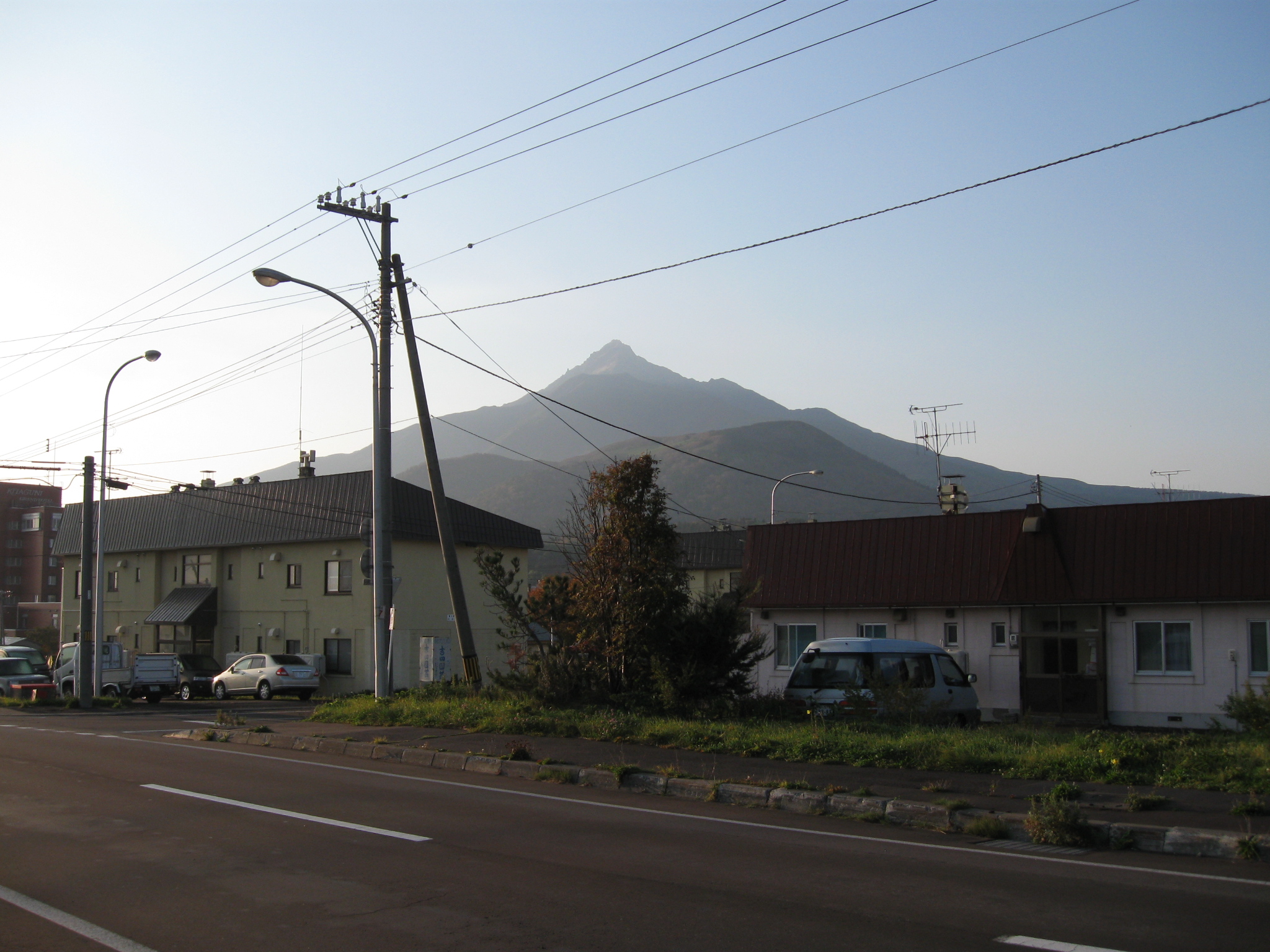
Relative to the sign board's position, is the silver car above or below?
below

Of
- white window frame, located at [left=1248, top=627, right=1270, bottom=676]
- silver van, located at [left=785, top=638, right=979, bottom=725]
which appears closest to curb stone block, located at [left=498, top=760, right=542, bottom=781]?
silver van, located at [left=785, top=638, right=979, bottom=725]

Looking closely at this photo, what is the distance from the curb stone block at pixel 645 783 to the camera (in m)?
11.4

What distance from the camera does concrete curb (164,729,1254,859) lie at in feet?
27.2

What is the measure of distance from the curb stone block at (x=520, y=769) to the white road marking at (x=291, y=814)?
330 cm

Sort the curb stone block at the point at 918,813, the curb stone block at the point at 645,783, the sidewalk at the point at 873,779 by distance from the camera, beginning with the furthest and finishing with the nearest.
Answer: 1. the curb stone block at the point at 645,783
2. the curb stone block at the point at 918,813
3. the sidewalk at the point at 873,779

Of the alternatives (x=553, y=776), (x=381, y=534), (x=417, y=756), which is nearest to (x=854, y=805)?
(x=553, y=776)

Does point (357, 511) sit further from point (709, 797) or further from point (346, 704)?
point (709, 797)

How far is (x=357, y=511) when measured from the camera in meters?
37.2

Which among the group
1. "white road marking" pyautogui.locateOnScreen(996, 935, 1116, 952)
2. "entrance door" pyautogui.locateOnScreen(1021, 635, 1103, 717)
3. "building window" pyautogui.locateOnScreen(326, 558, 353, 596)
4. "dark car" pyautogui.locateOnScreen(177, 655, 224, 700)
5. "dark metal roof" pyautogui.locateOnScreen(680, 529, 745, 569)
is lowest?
"dark car" pyautogui.locateOnScreen(177, 655, 224, 700)

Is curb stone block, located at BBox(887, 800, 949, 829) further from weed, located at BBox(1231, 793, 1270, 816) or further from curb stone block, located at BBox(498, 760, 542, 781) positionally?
curb stone block, located at BBox(498, 760, 542, 781)

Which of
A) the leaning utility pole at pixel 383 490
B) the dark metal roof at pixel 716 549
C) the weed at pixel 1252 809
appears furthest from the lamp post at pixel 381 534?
the dark metal roof at pixel 716 549

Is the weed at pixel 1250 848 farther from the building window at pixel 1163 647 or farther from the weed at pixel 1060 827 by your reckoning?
the building window at pixel 1163 647

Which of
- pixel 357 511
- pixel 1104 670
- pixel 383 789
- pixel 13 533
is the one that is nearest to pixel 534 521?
pixel 13 533

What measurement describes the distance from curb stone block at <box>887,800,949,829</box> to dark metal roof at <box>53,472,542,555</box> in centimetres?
2779
